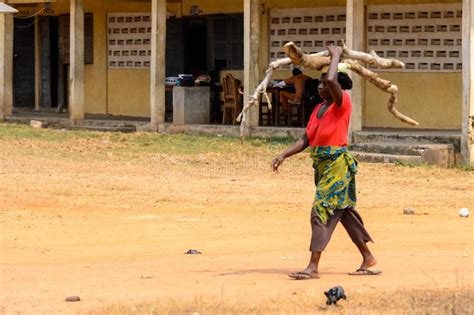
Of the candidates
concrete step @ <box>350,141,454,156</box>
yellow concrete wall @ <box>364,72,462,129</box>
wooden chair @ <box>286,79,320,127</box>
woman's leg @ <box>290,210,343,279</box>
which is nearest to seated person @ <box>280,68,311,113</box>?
wooden chair @ <box>286,79,320,127</box>

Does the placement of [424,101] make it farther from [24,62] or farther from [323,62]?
[24,62]

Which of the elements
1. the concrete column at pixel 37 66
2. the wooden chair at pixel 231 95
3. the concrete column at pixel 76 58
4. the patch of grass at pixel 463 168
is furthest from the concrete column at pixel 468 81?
the concrete column at pixel 37 66

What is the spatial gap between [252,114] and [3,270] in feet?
39.0

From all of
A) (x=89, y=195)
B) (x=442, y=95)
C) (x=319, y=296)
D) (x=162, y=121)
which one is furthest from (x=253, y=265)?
(x=162, y=121)

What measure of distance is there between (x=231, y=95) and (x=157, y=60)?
1.57 meters

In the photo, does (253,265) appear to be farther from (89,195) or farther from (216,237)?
(89,195)

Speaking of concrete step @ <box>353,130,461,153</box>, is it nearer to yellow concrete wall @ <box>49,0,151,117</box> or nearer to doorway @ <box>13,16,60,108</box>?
yellow concrete wall @ <box>49,0,151,117</box>

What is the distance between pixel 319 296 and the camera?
8258mm

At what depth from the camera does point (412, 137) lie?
18.6 metres

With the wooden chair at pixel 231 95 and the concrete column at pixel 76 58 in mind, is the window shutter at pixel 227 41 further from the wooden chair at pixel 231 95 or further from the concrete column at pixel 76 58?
the concrete column at pixel 76 58

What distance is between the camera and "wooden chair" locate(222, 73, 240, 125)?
21875 mm

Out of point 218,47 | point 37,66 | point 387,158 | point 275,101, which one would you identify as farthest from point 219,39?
point 387,158

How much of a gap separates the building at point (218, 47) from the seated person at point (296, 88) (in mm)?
623

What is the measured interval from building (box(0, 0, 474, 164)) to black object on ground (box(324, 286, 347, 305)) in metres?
10.1
